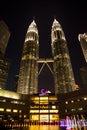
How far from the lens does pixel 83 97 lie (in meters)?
79.3

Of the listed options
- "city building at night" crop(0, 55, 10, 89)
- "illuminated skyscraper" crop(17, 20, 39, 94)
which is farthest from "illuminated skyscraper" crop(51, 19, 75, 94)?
"city building at night" crop(0, 55, 10, 89)

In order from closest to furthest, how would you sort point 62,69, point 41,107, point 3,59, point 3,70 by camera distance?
point 41,107 < point 3,70 < point 62,69 < point 3,59

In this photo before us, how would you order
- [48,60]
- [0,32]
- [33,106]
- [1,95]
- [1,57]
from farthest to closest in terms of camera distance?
1. [48,60]
2. [1,57]
3. [0,32]
4. [33,106]
5. [1,95]

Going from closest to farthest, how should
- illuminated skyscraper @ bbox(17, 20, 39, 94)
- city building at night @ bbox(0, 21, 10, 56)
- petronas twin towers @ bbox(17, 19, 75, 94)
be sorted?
illuminated skyscraper @ bbox(17, 20, 39, 94) → petronas twin towers @ bbox(17, 19, 75, 94) → city building at night @ bbox(0, 21, 10, 56)

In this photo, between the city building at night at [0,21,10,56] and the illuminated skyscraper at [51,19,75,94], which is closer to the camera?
the illuminated skyscraper at [51,19,75,94]

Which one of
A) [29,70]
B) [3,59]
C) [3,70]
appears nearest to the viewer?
[29,70]

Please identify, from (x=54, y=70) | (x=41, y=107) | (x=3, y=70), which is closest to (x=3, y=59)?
(x=3, y=70)

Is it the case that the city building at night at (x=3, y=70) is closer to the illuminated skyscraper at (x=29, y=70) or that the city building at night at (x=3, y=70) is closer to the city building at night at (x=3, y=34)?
the city building at night at (x=3, y=34)

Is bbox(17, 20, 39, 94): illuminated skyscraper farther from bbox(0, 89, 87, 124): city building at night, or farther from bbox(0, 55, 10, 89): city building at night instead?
bbox(0, 89, 87, 124): city building at night

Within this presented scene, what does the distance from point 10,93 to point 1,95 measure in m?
6.05

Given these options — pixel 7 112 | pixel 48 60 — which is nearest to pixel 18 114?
pixel 7 112

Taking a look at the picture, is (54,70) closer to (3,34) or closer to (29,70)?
(29,70)

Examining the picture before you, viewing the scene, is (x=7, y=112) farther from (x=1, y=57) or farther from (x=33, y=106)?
(x=1, y=57)

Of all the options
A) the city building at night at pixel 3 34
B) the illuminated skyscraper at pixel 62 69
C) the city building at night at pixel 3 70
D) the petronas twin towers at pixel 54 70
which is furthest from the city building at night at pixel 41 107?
the city building at night at pixel 3 34
